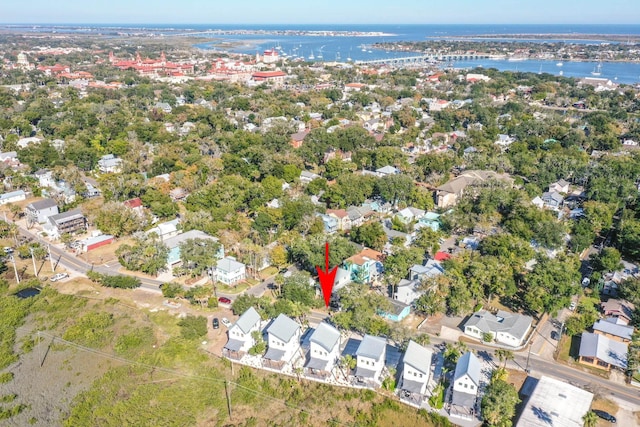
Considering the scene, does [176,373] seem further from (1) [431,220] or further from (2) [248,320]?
(1) [431,220]

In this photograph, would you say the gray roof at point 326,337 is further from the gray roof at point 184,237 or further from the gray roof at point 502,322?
the gray roof at point 184,237

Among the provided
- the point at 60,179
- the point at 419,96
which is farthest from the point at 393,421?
Answer: the point at 419,96

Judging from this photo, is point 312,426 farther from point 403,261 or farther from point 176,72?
point 176,72

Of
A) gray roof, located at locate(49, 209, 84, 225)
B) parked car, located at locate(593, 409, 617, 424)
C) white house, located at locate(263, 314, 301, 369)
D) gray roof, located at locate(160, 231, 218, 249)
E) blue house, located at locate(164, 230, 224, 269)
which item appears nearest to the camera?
parked car, located at locate(593, 409, 617, 424)

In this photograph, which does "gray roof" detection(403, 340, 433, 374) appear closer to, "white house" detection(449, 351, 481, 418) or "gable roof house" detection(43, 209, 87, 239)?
"white house" detection(449, 351, 481, 418)

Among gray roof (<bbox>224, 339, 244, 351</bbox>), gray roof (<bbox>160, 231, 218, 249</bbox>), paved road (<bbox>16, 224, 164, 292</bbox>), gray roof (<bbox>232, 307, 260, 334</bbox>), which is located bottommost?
paved road (<bbox>16, 224, 164, 292</bbox>)

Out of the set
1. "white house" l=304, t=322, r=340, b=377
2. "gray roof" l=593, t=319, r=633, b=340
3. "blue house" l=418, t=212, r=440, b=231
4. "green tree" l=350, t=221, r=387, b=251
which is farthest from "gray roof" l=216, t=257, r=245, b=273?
"gray roof" l=593, t=319, r=633, b=340
